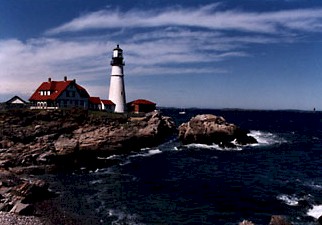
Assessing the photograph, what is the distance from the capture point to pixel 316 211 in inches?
1191

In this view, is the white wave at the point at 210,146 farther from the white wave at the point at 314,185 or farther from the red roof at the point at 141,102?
the red roof at the point at 141,102

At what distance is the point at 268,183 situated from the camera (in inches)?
1593

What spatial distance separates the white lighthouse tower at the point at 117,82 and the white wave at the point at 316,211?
165ft

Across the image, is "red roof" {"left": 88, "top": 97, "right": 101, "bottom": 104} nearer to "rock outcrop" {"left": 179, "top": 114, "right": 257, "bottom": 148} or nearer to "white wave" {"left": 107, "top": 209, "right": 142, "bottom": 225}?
"rock outcrop" {"left": 179, "top": 114, "right": 257, "bottom": 148}

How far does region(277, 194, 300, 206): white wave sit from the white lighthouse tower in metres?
46.3

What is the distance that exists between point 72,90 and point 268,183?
4313cm

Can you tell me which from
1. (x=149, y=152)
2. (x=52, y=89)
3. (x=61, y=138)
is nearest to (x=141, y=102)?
(x=52, y=89)

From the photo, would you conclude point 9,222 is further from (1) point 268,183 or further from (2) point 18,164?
(1) point 268,183

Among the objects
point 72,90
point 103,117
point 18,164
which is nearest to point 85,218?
point 18,164

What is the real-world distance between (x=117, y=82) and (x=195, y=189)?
4060 centimetres

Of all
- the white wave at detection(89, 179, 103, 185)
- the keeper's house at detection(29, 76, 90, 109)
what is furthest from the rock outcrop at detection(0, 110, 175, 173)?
the keeper's house at detection(29, 76, 90, 109)

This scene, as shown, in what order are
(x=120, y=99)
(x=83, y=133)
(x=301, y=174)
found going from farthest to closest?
(x=120, y=99), (x=83, y=133), (x=301, y=174)

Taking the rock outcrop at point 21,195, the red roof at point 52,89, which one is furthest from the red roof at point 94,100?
the rock outcrop at point 21,195

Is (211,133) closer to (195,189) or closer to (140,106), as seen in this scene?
A: (140,106)
